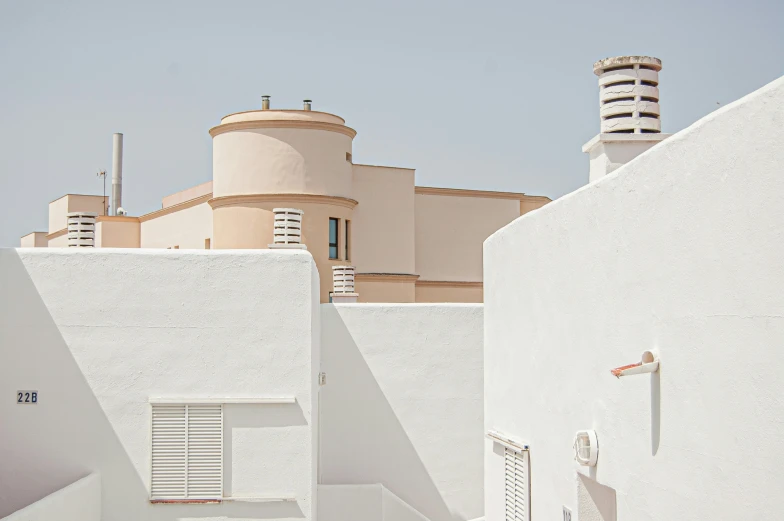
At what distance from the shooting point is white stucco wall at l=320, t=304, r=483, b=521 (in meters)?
15.3

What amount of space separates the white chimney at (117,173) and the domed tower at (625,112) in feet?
108

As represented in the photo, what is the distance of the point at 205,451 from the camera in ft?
38.0

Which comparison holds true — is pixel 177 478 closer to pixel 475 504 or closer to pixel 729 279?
pixel 475 504

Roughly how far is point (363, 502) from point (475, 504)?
1.94 meters

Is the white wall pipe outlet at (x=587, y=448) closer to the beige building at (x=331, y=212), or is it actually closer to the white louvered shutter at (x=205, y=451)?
the white louvered shutter at (x=205, y=451)

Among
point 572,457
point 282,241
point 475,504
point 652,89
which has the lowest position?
point 475,504

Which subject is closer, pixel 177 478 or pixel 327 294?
pixel 177 478

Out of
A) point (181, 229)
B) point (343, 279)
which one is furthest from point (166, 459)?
point (181, 229)

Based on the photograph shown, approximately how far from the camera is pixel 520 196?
35781mm

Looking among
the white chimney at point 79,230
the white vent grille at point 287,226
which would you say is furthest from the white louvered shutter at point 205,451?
the white vent grille at point 287,226

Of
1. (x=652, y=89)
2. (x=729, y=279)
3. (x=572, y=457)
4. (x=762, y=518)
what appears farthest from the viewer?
(x=652, y=89)

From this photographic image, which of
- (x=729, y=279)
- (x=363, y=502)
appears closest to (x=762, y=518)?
(x=729, y=279)

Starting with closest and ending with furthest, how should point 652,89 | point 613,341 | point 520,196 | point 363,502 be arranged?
point 613,341
point 652,89
point 363,502
point 520,196

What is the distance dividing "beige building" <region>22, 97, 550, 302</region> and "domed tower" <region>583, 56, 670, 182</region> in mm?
17927
